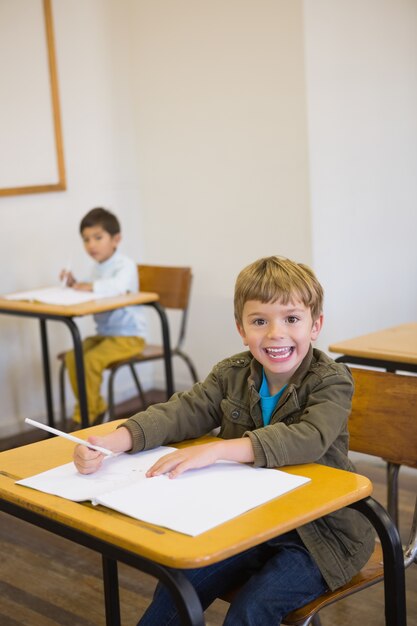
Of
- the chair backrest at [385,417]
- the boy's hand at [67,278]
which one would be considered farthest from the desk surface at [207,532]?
the boy's hand at [67,278]

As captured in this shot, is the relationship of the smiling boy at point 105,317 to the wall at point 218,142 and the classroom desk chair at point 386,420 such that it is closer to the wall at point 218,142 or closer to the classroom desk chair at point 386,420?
the wall at point 218,142

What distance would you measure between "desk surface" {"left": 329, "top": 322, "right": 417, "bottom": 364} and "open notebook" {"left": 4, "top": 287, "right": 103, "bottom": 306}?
1395 millimetres

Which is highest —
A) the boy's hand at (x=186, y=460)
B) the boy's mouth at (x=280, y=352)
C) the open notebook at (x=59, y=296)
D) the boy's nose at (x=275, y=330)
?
the boy's nose at (x=275, y=330)

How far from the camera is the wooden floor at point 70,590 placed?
7.86ft

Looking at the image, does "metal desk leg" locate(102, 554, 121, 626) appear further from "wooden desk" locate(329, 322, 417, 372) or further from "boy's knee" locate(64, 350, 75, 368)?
"boy's knee" locate(64, 350, 75, 368)

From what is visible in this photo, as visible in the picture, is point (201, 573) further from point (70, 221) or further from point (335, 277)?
point (70, 221)

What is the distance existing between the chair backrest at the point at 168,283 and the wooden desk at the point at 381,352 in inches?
60.6

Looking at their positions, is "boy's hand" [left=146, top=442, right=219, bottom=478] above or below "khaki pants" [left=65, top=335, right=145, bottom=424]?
above

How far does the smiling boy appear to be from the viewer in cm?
395

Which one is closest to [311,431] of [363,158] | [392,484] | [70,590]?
[392,484]

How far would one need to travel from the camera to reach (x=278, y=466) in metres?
1.48

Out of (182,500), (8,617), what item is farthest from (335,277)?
(182,500)

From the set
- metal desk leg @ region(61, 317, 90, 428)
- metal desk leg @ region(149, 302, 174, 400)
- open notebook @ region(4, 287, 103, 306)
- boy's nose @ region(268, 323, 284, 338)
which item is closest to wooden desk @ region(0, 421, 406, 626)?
boy's nose @ region(268, 323, 284, 338)

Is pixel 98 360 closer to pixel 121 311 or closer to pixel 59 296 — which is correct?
pixel 121 311
